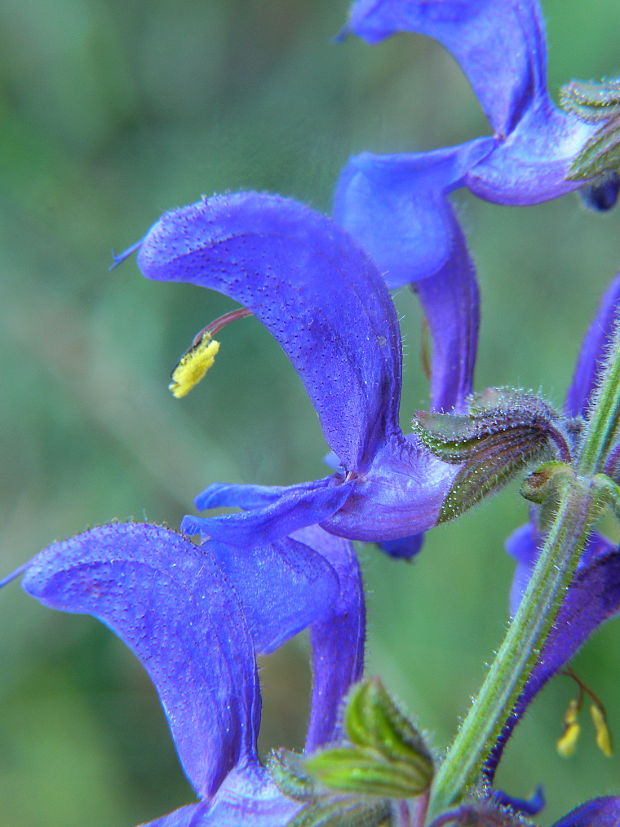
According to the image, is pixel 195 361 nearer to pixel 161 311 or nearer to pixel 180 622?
pixel 180 622

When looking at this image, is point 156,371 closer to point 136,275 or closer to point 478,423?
point 136,275

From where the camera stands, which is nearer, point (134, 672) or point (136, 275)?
point (134, 672)

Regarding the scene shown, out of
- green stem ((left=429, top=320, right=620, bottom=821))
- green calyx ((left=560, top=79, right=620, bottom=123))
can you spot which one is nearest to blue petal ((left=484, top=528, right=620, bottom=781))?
green stem ((left=429, top=320, right=620, bottom=821))

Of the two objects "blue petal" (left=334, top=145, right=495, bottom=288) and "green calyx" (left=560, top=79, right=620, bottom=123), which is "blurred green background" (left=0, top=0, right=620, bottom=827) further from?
"green calyx" (left=560, top=79, right=620, bottom=123)

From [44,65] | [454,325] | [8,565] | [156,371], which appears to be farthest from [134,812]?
[44,65]

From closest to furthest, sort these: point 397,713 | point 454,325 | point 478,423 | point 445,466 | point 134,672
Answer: point 397,713 → point 478,423 → point 445,466 → point 454,325 → point 134,672

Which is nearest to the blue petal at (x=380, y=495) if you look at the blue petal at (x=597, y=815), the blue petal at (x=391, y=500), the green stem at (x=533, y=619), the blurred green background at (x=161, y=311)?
the blue petal at (x=391, y=500)

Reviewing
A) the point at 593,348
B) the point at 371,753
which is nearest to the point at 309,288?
the point at 593,348
